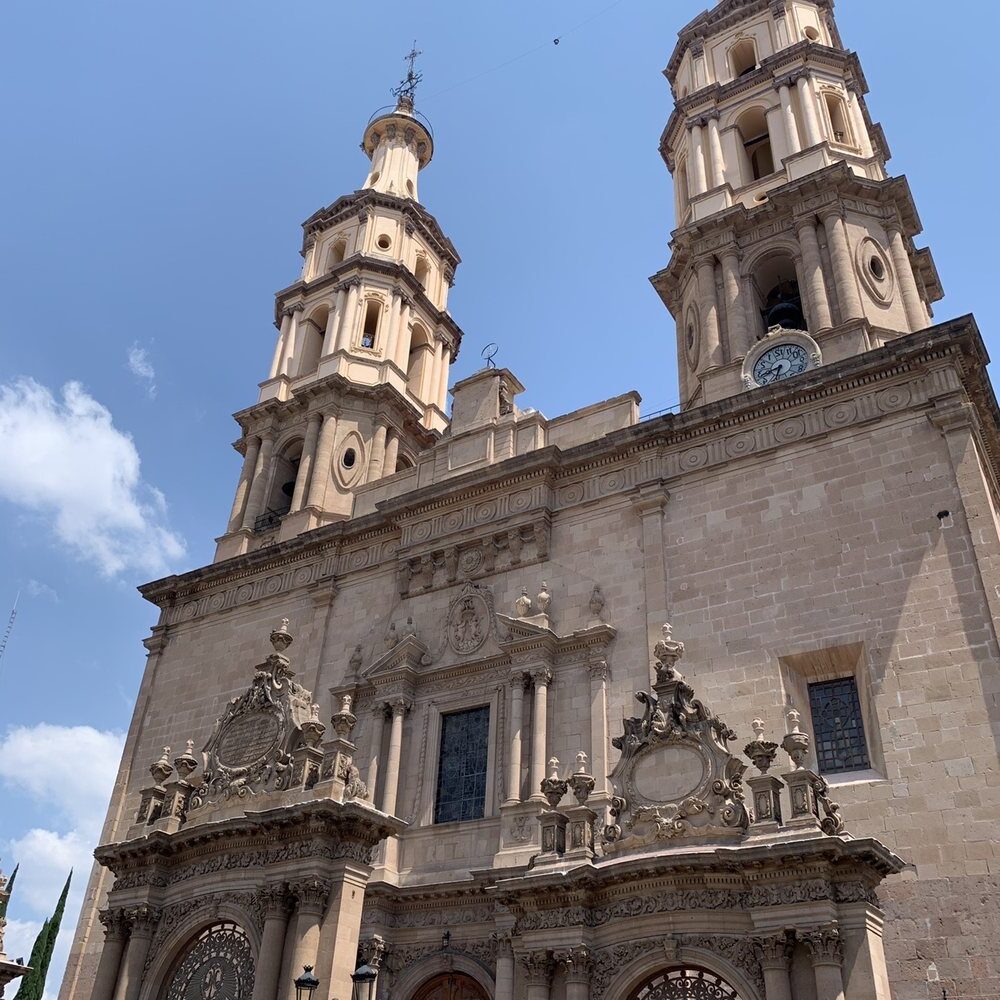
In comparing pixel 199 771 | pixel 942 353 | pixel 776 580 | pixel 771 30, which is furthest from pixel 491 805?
pixel 771 30

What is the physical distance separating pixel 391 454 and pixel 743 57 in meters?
17.6

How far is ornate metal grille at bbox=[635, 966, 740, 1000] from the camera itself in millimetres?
13133

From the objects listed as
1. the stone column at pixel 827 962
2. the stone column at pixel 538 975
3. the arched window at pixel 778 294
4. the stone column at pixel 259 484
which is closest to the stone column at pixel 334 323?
the stone column at pixel 259 484

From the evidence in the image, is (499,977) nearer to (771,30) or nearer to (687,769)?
(687,769)

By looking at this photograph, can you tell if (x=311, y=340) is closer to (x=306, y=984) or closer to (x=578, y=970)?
(x=578, y=970)

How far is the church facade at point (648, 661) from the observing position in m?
14.1

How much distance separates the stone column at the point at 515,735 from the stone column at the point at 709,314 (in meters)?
9.31

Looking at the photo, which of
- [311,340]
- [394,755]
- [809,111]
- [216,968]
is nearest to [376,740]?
[394,755]

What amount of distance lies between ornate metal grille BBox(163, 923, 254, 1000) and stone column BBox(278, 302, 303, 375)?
2091 centimetres

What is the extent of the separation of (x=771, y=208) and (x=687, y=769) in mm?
16711

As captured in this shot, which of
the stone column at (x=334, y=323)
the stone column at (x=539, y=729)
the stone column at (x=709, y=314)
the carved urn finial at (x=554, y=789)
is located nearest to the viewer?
the carved urn finial at (x=554, y=789)

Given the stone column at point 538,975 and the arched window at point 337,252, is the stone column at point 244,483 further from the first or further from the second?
the stone column at point 538,975

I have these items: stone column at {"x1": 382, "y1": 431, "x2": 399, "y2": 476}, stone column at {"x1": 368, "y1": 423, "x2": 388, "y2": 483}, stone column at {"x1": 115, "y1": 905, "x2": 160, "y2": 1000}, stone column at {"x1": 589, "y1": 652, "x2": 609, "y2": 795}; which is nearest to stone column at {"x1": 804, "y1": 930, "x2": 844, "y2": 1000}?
stone column at {"x1": 589, "y1": 652, "x2": 609, "y2": 795}

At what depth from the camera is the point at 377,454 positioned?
99.7ft
